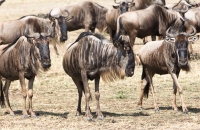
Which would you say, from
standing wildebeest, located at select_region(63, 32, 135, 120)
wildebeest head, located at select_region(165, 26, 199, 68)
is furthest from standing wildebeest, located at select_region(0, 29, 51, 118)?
wildebeest head, located at select_region(165, 26, 199, 68)

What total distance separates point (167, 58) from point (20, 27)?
176 inches

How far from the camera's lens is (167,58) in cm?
1005

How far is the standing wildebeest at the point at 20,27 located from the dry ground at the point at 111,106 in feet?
3.61

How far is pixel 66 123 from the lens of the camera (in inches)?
353

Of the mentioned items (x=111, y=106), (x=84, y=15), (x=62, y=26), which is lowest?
(x=111, y=106)

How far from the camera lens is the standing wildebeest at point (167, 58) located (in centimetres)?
973

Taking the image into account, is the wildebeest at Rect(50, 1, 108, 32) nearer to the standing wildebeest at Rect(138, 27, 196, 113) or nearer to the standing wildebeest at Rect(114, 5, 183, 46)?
the standing wildebeest at Rect(114, 5, 183, 46)

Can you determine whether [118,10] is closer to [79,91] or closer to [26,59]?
[79,91]

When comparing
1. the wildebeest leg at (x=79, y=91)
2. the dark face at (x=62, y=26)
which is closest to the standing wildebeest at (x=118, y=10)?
the dark face at (x=62, y=26)

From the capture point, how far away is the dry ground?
885 centimetres

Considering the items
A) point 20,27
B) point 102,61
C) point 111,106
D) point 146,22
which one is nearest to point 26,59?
point 102,61

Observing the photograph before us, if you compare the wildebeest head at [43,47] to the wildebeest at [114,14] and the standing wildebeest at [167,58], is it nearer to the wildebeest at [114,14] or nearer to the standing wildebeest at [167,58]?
the standing wildebeest at [167,58]

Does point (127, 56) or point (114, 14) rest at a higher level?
point (127, 56)

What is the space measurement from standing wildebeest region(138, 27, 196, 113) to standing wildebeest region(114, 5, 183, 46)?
15.4 feet
